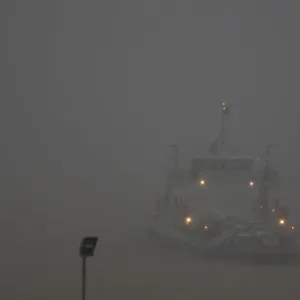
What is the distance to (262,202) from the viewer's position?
3.55 metres

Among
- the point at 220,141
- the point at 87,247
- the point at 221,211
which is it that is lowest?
the point at 87,247

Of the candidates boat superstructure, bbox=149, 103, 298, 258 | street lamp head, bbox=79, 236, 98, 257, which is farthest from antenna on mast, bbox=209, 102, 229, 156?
street lamp head, bbox=79, 236, 98, 257

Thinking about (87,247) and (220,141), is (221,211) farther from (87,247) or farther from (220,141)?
(87,247)

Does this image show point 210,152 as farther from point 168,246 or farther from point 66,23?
point 66,23

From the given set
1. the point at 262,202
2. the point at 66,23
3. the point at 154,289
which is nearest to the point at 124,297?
the point at 154,289

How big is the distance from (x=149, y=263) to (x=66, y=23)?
1855 mm

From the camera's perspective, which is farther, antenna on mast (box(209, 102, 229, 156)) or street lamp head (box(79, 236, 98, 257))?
antenna on mast (box(209, 102, 229, 156))

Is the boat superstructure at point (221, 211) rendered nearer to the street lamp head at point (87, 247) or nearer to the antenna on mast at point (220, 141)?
the antenna on mast at point (220, 141)

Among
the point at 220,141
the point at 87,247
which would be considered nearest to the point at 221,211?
the point at 220,141

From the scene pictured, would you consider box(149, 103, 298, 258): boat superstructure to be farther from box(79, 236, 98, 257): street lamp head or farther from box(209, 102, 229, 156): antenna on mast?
box(79, 236, 98, 257): street lamp head

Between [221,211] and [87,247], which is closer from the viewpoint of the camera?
[87,247]

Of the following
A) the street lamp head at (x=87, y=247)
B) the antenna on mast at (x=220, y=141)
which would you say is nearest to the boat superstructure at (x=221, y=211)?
the antenna on mast at (x=220, y=141)

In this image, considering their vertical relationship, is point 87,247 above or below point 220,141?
below

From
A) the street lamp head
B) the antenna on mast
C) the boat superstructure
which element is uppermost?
the antenna on mast
